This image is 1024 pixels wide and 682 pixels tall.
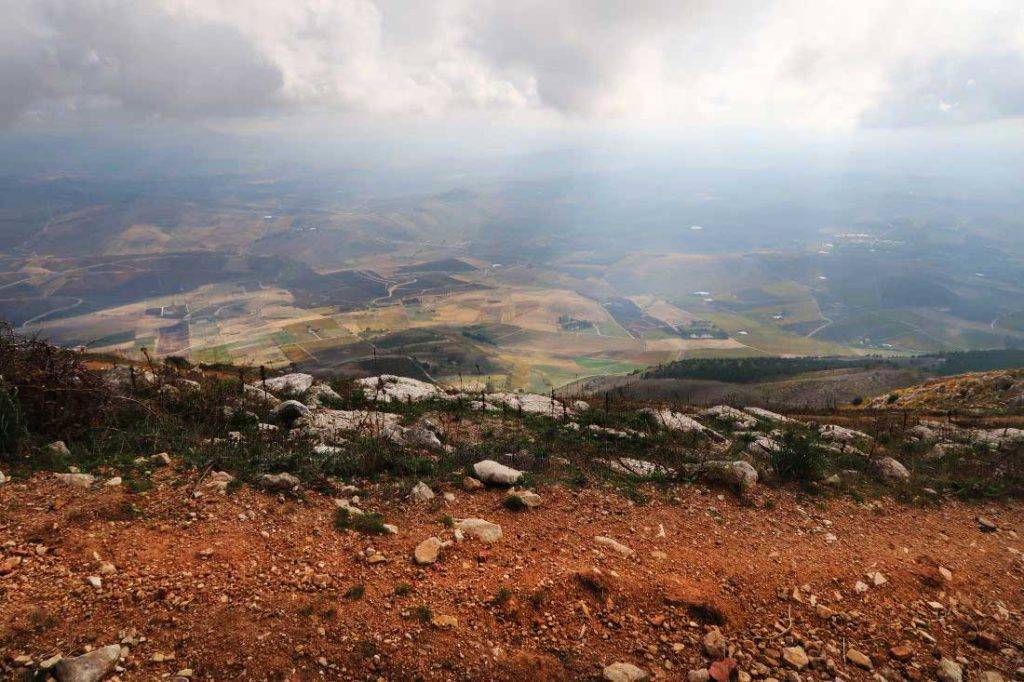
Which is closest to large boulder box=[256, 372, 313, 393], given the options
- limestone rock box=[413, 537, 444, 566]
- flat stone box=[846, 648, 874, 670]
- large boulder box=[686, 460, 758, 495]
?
limestone rock box=[413, 537, 444, 566]

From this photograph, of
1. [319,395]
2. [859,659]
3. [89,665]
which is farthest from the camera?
[319,395]

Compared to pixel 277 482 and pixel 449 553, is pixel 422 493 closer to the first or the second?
pixel 449 553

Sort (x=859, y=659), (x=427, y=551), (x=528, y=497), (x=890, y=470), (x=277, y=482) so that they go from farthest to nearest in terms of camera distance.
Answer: (x=890, y=470) < (x=528, y=497) < (x=277, y=482) < (x=427, y=551) < (x=859, y=659)

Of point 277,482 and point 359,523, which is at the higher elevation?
point 277,482

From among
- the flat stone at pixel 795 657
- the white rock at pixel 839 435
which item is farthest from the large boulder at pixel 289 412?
the white rock at pixel 839 435

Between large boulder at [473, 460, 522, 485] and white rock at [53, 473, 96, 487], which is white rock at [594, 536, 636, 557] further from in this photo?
white rock at [53, 473, 96, 487]

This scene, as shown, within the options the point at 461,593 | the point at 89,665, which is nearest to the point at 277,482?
the point at 89,665

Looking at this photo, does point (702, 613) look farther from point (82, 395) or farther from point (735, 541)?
point (82, 395)
